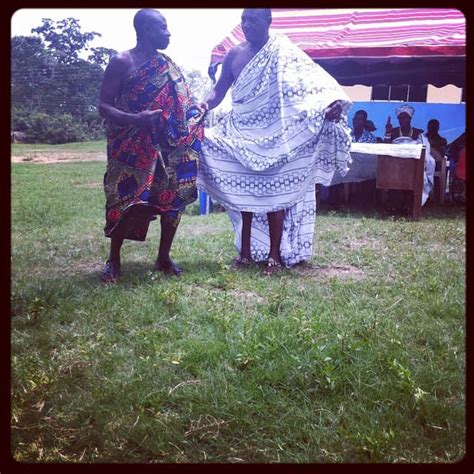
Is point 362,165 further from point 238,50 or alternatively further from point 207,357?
point 207,357

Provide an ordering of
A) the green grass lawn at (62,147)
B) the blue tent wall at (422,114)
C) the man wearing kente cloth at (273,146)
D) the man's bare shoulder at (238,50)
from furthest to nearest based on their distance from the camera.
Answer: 1. the man wearing kente cloth at (273,146)
2. the man's bare shoulder at (238,50)
3. the blue tent wall at (422,114)
4. the green grass lawn at (62,147)

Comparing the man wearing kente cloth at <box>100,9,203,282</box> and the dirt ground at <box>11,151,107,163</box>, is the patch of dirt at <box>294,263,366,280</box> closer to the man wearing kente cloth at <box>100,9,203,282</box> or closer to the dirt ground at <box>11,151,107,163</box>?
the man wearing kente cloth at <box>100,9,203,282</box>

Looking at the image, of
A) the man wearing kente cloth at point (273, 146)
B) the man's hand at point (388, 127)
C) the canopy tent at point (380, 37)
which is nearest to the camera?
the canopy tent at point (380, 37)

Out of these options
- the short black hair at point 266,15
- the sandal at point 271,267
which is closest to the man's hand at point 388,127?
the sandal at point 271,267

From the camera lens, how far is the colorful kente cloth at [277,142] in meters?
2.70

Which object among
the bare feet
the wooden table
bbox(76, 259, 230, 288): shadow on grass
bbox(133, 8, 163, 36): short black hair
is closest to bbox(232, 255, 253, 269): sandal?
the bare feet

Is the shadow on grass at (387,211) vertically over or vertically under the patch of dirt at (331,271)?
over

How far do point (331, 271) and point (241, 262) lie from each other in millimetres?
437

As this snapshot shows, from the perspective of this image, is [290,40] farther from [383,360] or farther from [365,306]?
[383,360]

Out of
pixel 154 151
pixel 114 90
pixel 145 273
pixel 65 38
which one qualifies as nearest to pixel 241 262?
pixel 145 273

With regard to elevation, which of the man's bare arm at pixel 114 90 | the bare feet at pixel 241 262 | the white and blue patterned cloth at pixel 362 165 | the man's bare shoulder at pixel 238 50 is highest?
the man's bare shoulder at pixel 238 50

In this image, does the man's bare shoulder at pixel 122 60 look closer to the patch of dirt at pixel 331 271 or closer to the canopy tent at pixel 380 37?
the canopy tent at pixel 380 37

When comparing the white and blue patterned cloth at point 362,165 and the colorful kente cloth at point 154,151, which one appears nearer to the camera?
the colorful kente cloth at point 154,151

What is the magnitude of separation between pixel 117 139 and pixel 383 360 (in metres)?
1.24
